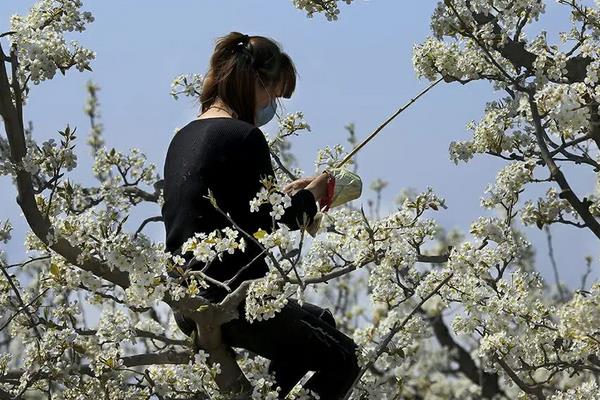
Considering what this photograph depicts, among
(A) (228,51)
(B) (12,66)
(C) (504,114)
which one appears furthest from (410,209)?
(B) (12,66)

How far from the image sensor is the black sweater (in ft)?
12.1

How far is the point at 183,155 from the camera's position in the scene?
12.6ft

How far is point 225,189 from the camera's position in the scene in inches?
146

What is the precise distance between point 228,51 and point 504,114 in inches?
53.9

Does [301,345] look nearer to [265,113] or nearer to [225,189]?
[225,189]

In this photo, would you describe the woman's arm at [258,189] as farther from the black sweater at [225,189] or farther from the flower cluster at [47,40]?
the flower cluster at [47,40]

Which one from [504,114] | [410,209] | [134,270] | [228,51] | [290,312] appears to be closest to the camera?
[134,270]

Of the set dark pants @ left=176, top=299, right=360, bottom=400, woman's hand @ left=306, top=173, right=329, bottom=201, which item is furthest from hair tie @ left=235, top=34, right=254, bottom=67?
dark pants @ left=176, top=299, right=360, bottom=400

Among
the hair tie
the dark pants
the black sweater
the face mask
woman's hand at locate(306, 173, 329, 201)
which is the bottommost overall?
the dark pants

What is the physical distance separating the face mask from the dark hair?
1.5 inches

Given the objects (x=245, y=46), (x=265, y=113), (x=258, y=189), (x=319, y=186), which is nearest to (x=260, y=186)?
(x=258, y=189)

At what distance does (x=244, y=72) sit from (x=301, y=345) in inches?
39.0

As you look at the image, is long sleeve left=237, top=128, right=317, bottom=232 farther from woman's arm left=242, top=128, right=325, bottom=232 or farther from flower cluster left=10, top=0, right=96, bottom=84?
flower cluster left=10, top=0, right=96, bottom=84

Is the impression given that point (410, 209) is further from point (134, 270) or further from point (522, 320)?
point (134, 270)
